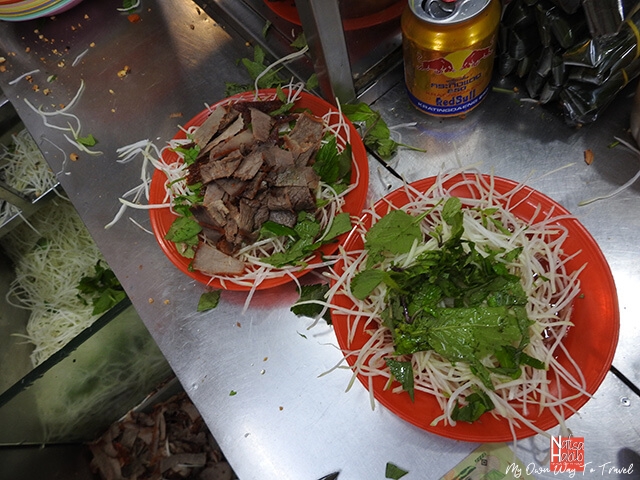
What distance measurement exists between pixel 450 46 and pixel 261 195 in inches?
28.1

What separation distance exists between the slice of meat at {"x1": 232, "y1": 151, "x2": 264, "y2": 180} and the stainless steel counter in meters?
0.39

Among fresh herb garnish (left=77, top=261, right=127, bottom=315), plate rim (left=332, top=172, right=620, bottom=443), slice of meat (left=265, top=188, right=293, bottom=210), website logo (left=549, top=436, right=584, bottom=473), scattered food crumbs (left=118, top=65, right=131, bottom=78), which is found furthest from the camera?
fresh herb garnish (left=77, top=261, right=127, bottom=315)

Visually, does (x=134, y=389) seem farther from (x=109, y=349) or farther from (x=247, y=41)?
(x=247, y=41)

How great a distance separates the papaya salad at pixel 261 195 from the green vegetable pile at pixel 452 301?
6.7 inches

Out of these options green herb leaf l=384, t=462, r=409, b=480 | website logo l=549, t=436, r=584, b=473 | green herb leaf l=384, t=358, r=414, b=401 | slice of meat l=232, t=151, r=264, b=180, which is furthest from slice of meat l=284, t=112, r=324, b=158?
website logo l=549, t=436, r=584, b=473

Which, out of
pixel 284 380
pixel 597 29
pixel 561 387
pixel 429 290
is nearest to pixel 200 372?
pixel 284 380

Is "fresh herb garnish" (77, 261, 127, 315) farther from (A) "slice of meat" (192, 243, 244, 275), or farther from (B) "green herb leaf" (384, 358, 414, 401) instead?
(B) "green herb leaf" (384, 358, 414, 401)

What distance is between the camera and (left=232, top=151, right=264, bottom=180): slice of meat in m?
1.64

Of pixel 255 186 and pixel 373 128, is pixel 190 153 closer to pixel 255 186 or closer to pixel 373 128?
pixel 255 186

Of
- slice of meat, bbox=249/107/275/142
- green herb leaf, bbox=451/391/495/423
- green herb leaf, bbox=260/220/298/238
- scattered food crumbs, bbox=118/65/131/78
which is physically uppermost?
scattered food crumbs, bbox=118/65/131/78

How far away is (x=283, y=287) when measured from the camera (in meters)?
1.72

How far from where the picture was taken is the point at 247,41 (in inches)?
84.1

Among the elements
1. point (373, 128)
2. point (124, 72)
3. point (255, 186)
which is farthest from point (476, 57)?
point (124, 72)

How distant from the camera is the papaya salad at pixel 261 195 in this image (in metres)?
1.60
